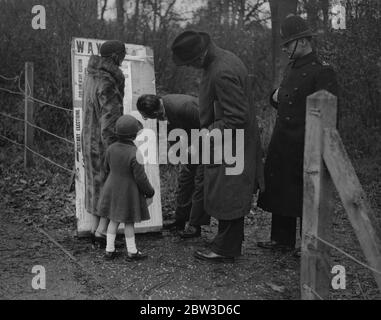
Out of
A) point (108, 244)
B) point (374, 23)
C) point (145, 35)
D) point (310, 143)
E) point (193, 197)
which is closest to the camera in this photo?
point (310, 143)

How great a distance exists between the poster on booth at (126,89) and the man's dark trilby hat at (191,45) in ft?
3.59

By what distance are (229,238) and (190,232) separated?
0.96 meters

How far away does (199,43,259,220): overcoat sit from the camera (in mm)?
4723

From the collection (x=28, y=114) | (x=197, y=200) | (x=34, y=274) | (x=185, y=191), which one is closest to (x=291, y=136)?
(x=197, y=200)

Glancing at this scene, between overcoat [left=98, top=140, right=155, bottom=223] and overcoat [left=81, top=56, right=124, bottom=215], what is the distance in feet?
0.94

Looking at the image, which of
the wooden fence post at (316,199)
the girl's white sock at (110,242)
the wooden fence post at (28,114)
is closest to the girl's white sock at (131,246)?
the girl's white sock at (110,242)

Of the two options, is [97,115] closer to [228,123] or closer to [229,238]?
[228,123]

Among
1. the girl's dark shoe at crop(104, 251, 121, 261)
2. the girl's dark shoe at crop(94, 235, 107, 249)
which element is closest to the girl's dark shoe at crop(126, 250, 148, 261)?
the girl's dark shoe at crop(104, 251, 121, 261)

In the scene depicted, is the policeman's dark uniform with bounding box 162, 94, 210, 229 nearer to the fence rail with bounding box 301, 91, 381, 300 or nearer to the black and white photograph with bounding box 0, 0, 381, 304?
the black and white photograph with bounding box 0, 0, 381, 304
